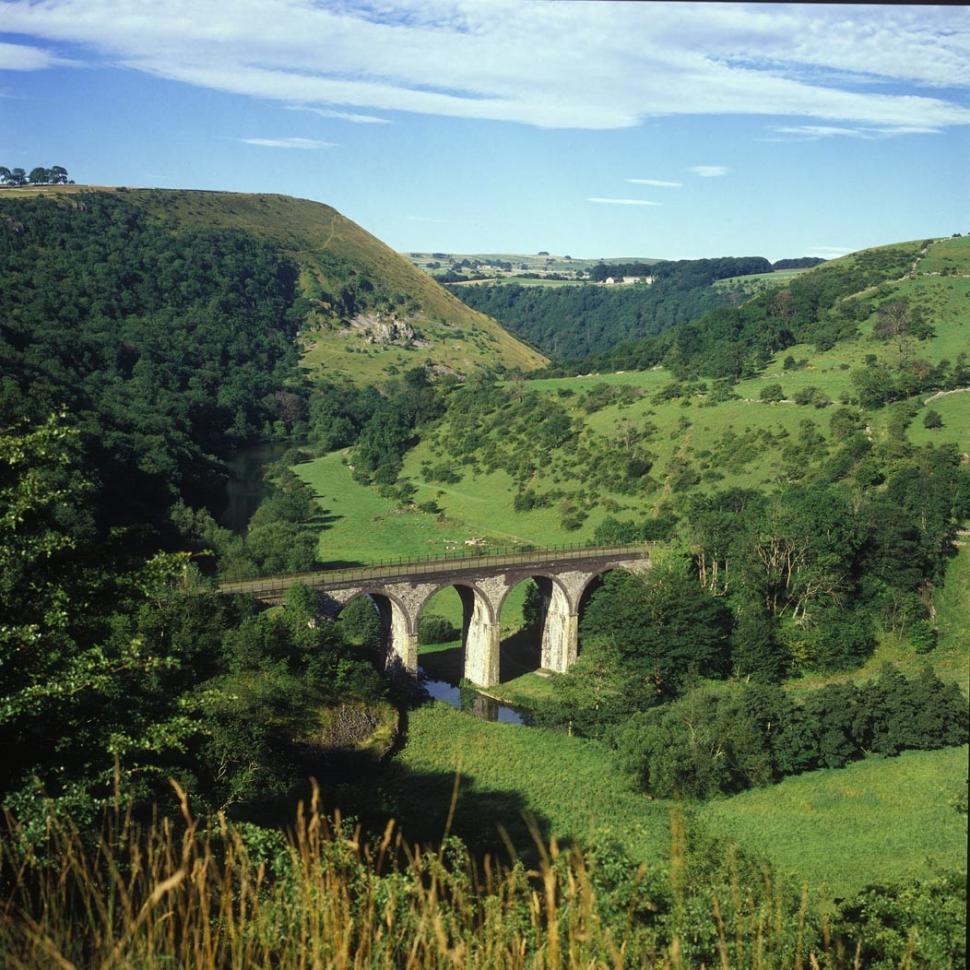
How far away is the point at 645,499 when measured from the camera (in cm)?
5978

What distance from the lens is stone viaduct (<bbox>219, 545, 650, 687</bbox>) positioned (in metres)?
39.3

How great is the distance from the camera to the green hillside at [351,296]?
5084 inches

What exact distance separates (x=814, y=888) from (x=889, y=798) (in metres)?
2.13

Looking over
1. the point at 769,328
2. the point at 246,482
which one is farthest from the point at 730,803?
the point at 246,482

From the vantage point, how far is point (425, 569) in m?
41.7

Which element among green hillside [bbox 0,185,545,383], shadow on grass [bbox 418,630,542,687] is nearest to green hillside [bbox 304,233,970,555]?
shadow on grass [bbox 418,630,542,687]

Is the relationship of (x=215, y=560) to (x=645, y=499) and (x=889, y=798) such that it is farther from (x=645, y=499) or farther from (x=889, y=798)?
(x=889, y=798)

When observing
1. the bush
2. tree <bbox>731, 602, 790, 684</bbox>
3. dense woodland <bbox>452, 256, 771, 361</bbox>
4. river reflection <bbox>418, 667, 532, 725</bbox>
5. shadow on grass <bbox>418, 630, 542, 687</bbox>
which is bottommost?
river reflection <bbox>418, 667, 532, 725</bbox>

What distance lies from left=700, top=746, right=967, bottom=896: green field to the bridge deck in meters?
17.8

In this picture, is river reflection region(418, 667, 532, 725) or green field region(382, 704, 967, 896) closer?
green field region(382, 704, 967, 896)

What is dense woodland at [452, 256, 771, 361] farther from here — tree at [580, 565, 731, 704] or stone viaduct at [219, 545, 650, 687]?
tree at [580, 565, 731, 704]

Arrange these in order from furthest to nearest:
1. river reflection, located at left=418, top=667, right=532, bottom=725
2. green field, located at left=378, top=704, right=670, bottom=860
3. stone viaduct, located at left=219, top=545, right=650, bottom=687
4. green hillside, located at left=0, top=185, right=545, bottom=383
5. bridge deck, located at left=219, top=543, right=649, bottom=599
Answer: green hillside, located at left=0, top=185, right=545, bottom=383, river reflection, located at left=418, top=667, right=532, bottom=725, stone viaduct, located at left=219, top=545, right=650, bottom=687, bridge deck, located at left=219, top=543, right=649, bottom=599, green field, located at left=378, top=704, right=670, bottom=860

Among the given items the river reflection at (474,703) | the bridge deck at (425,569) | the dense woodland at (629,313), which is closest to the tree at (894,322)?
the bridge deck at (425,569)

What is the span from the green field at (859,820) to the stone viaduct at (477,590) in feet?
56.9
